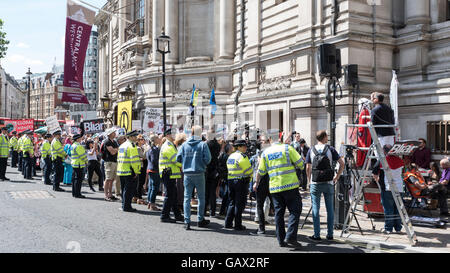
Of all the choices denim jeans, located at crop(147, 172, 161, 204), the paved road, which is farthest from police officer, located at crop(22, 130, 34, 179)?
denim jeans, located at crop(147, 172, 161, 204)

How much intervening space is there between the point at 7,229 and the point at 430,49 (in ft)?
47.6

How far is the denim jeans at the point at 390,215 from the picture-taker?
7.88 metres

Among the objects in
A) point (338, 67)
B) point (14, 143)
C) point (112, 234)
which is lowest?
point (112, 234)

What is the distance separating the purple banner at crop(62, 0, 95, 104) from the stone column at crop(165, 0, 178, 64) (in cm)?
460

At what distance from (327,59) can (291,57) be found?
290 inches

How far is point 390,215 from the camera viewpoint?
7.84m

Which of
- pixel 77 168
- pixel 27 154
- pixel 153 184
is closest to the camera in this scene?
pixel 153 184

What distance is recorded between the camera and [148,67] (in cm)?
2862

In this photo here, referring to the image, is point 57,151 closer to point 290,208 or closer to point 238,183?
point 238,183

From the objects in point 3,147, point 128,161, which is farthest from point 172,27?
point 128,161

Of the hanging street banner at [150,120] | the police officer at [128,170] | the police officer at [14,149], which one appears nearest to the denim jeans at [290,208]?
the police officer at [128,170]

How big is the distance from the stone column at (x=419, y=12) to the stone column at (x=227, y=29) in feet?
35.5

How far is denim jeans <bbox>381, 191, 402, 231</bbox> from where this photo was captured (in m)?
7.88
